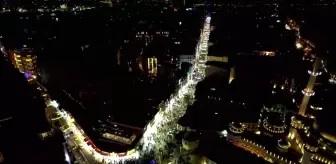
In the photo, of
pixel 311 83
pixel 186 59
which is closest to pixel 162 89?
pixel 186 59

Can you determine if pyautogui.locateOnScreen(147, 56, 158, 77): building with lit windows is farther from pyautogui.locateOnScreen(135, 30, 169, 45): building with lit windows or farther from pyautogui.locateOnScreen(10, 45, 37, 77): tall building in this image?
pyautogui.locateOnScreen(10, 45, 37, 77): tall building

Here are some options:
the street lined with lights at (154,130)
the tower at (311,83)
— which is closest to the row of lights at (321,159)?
the tower at (311,83)

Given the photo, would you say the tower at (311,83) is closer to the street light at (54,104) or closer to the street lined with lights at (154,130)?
the street lined with lights at (154,130)

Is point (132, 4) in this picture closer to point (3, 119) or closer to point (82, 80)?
point (82, 80)

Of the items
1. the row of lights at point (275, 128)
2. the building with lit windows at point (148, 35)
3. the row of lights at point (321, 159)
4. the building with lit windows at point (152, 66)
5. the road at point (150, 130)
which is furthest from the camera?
the building with lit windows at point (148, 35)

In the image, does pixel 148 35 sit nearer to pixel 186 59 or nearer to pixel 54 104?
pixel 186 59

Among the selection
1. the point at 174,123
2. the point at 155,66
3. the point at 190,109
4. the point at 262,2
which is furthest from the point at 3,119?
the point at 262,2
